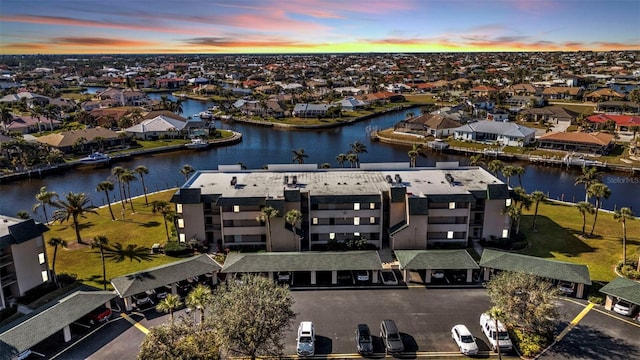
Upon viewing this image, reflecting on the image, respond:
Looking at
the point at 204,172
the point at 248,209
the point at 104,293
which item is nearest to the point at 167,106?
the point at 204,172

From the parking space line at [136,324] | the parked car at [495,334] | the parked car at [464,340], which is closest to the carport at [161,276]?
the parking space line at [136,324]

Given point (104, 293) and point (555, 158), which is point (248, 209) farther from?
point (555, 158)

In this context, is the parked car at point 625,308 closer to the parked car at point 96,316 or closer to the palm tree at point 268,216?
the palm tree at point 268,216

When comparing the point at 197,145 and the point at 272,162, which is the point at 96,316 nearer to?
the point at 272,162

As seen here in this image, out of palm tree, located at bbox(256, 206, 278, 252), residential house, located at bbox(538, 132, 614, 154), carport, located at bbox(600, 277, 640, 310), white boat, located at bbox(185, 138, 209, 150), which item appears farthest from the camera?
white boat, located at bbox(185, 138, 209, 150)

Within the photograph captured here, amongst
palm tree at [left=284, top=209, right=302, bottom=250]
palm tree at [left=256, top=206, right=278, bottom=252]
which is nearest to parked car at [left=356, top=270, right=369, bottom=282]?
palm tree at [left=284, top=209, right=302, bottom=250]

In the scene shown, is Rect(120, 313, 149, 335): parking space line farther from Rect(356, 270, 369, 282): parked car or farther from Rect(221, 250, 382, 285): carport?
Rect(356, 270, 369, 282): parked car
